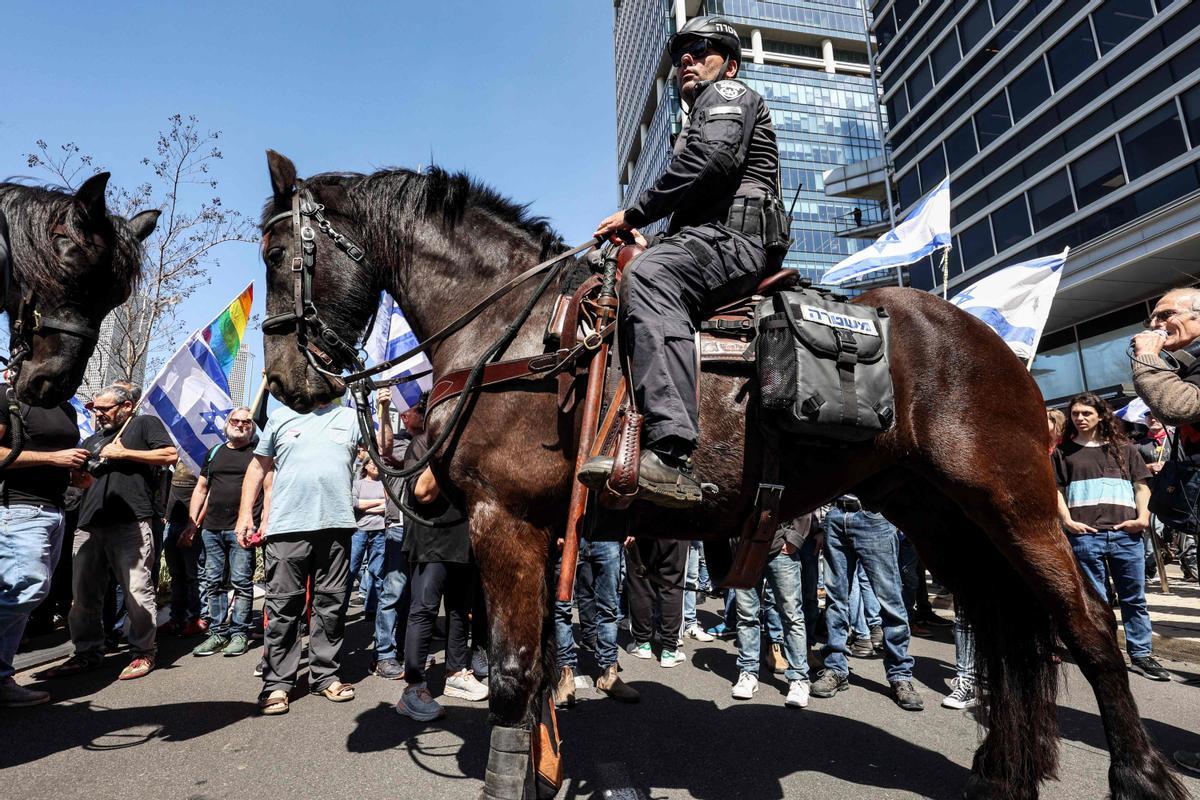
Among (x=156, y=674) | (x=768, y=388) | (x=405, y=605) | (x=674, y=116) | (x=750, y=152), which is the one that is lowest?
(x=156, y=674)

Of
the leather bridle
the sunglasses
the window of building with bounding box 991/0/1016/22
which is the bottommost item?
the leather bridle

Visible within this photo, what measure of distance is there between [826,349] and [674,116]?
82.4 m

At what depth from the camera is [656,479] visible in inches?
100

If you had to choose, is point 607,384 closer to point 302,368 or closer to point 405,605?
point 302,368

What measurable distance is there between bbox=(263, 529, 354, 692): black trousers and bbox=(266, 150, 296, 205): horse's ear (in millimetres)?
2994

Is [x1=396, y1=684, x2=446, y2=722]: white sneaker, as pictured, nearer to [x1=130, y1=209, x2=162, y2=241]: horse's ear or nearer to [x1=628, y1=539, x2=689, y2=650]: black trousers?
[x1=628, y1=539, x2=689, y2=650]: black trousers

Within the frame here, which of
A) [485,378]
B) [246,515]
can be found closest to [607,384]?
[485,378]

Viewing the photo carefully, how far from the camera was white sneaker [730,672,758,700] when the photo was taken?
17.6 feet

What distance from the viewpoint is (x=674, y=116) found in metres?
77.6

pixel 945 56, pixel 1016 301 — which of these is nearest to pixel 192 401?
pixel 1016 301

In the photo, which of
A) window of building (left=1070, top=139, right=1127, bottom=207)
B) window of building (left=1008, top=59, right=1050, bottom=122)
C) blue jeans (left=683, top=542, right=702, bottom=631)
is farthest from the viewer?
window of building (left=1008, top=59, right=1050, bottom=122)

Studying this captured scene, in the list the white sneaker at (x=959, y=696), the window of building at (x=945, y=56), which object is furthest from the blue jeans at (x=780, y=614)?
the window of building at (x=945, y=56)

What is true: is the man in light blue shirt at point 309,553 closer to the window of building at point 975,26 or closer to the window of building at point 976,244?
the window of building at point 976,244

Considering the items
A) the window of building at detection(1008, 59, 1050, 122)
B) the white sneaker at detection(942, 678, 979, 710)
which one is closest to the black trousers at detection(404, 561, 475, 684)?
the white sneaker at detection(942, 678, 979, 710)
